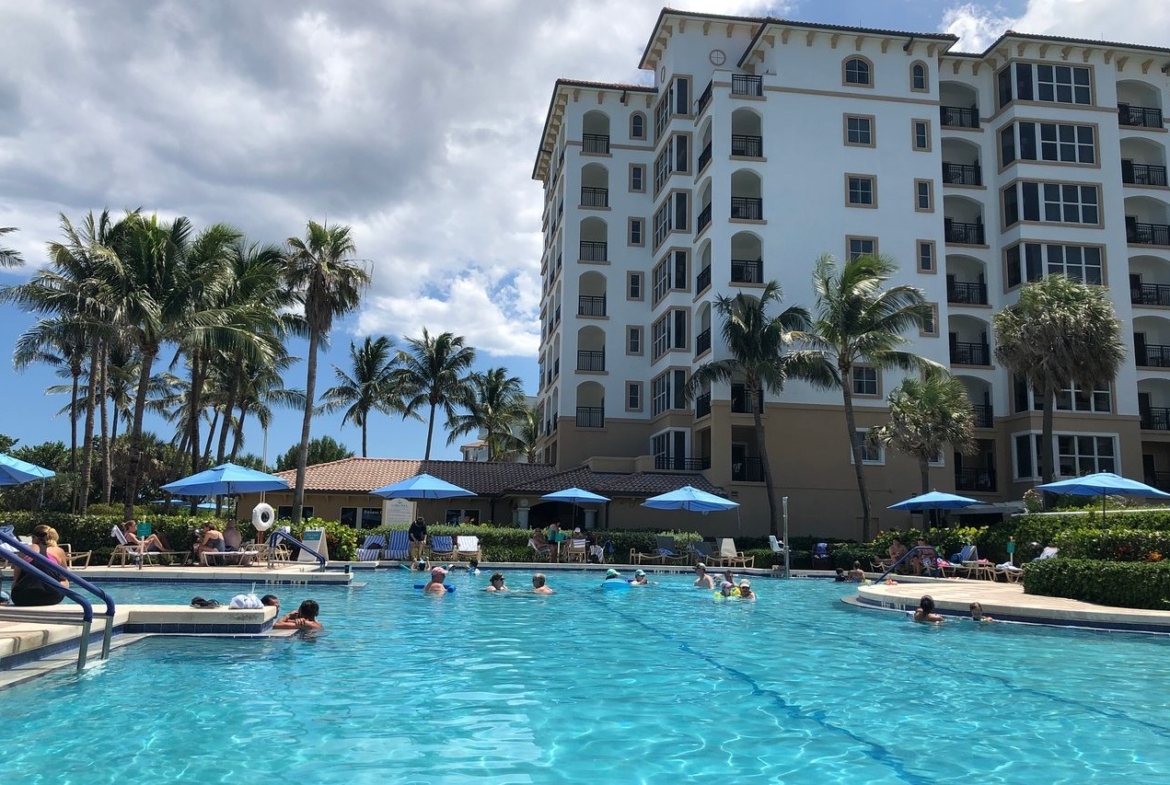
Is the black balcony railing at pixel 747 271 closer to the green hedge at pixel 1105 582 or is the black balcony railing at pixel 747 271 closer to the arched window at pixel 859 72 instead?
the arched window at pixel 859 72

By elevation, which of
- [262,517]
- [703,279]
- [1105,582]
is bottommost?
[1105,582]

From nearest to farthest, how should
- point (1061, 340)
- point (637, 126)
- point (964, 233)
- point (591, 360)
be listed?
point (1061, 340) < point (964, 233) < point (591, 360) < point (637, 126)

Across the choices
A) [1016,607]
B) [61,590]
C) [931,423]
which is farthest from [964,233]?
[61,590]

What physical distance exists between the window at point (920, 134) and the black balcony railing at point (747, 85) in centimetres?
700

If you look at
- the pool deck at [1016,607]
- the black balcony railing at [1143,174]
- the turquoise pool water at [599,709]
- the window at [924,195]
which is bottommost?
the turquoise pool water at [599,709]

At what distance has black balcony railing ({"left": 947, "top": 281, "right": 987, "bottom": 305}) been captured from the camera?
134 ft

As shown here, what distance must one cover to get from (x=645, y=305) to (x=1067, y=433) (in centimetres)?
1990

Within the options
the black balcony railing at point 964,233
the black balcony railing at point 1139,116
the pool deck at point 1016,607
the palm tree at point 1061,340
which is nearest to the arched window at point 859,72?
the black balcony railing at point 964,233

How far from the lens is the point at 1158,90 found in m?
42.6

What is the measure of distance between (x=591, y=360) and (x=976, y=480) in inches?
735

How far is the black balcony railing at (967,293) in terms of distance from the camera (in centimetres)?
4094

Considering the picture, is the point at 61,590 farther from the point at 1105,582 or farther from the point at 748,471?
the point at 748,471

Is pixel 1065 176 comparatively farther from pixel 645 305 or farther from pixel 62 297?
pixel 62 297

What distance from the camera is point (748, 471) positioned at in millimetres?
37562
